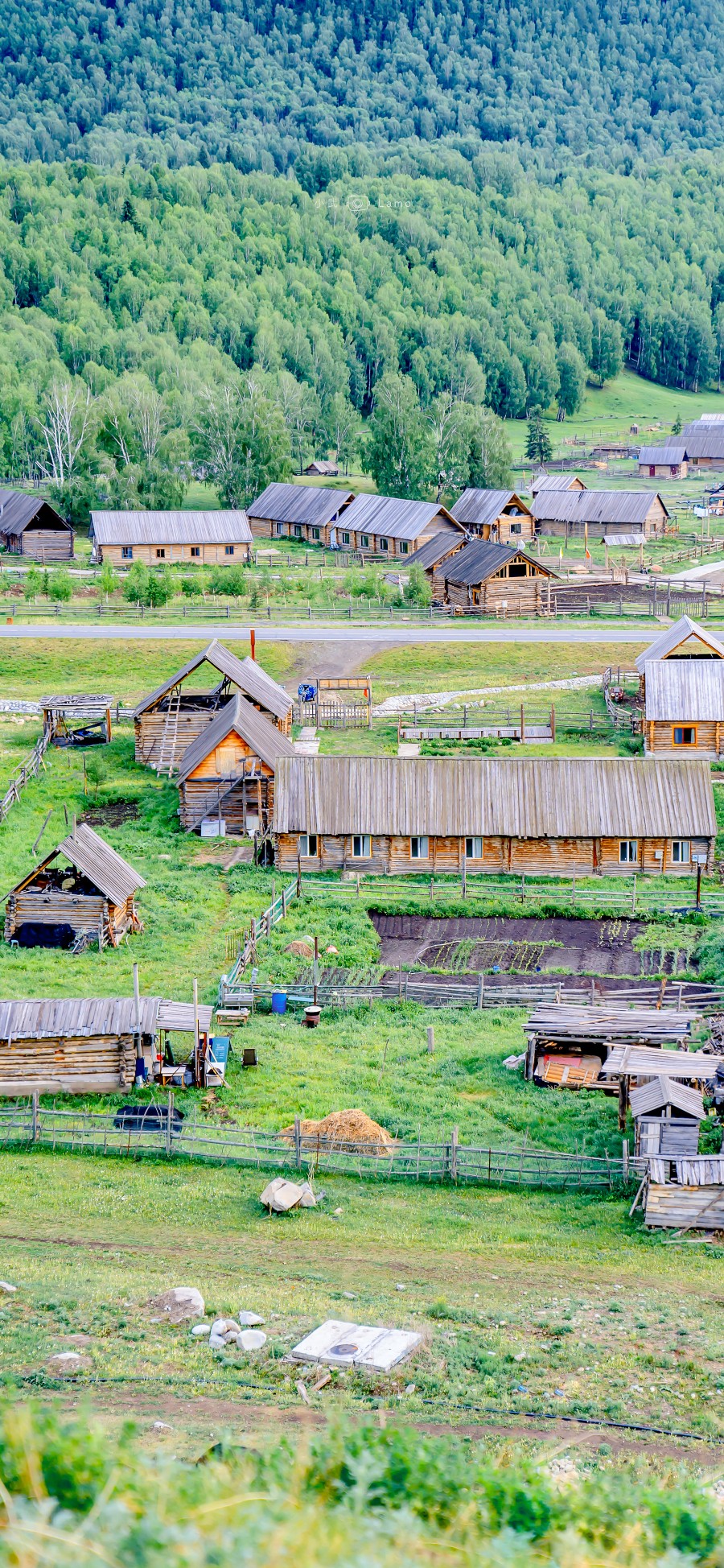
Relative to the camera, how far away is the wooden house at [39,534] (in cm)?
9231

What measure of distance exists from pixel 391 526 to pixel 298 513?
1043cm

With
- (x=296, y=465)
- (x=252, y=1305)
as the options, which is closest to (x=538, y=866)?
(x=252, y=1305)

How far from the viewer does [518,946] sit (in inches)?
1585

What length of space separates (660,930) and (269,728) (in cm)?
1612

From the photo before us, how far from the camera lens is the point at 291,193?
651ft

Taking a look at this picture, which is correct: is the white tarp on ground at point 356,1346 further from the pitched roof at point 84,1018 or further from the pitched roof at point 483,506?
the pitched roof at point 483,506

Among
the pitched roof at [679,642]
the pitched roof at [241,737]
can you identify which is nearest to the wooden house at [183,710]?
the pitched roof at [241,737]

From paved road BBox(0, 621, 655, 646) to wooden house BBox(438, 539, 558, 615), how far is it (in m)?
3.91

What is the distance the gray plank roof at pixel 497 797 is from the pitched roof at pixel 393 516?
45718 mm

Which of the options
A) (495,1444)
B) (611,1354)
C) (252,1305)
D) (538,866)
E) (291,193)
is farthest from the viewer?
(291,193)

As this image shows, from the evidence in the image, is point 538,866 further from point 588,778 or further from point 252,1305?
point 252,1305

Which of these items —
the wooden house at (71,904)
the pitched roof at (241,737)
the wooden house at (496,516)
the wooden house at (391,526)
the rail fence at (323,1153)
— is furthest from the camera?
the wooden house at (496,516)

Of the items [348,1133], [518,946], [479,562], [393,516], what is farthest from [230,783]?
[393,516]

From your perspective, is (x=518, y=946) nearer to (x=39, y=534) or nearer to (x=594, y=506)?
(x=39, y=534)
